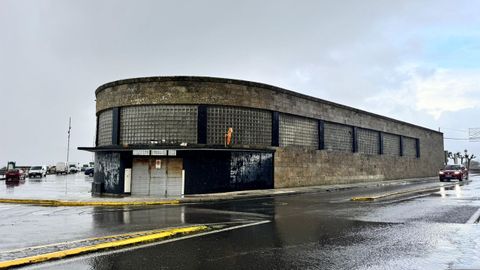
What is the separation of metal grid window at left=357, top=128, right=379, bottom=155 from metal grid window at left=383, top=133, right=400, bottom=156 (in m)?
2.28

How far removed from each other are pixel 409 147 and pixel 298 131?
25.9m

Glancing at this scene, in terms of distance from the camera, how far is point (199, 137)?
25.3 m

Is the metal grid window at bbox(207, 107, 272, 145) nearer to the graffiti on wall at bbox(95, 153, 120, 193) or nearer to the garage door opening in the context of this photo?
the garage door opening

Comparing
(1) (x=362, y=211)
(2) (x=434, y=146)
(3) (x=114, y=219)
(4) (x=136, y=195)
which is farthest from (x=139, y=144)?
(2) (x=434, y=146)

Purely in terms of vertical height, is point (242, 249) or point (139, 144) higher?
point (139, 144)

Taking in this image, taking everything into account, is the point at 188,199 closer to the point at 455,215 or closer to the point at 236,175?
Answer: the point at 236,175

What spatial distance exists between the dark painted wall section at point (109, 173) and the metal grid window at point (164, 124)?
1.68 metres

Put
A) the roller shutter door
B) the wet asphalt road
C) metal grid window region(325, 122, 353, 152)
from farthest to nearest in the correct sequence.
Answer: metal grid window region(325, 122, 353, 152) → the roller shutter door → the wet asphalt road

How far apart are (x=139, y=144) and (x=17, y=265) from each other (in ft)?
61.1

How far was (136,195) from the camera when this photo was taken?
2433 cm

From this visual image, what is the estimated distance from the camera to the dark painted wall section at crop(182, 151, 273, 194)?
24641 mm

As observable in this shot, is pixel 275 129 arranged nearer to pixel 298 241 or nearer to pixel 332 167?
pixel 332 167

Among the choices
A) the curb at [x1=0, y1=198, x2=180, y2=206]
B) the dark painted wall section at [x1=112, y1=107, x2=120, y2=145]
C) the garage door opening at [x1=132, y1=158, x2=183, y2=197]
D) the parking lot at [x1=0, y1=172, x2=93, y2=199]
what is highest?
the dark painted wall section at [x1=112, y1=107, x2=120, y2=145]

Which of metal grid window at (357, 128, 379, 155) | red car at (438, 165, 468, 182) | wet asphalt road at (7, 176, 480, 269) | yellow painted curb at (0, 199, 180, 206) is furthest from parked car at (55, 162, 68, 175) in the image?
wet asphalt road at (7, 176, 480, 269)
